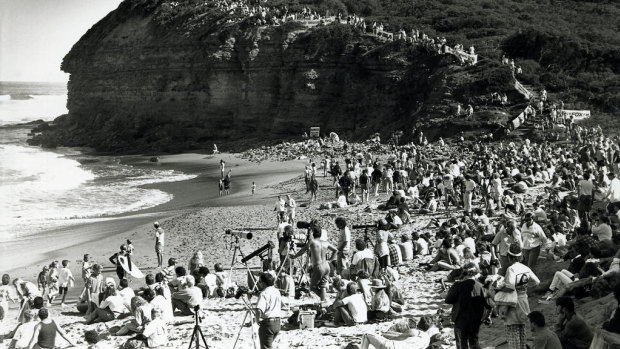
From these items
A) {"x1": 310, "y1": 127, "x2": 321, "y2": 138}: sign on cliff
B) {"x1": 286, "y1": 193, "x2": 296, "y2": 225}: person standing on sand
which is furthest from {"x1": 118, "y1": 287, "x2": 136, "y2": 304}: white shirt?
{"x1": 310, "y1": 127, "x2": 321, "y2": 138}: sign on cliff

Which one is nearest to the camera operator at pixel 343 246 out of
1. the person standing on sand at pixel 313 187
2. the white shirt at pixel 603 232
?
the white shirt at pixel 603 232

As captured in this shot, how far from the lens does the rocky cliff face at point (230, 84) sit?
48.2 m

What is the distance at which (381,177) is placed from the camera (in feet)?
82.8

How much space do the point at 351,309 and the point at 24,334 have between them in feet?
16.2

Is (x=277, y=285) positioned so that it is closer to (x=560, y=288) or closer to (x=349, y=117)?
(x=560, y=288)

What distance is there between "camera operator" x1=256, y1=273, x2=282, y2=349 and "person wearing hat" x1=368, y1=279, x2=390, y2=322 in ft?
8.91

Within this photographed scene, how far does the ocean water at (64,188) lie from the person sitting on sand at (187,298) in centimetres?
1366

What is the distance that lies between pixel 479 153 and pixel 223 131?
2860cm

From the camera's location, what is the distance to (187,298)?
37.6 feet

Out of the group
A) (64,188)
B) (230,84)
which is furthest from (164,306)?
(230,84)

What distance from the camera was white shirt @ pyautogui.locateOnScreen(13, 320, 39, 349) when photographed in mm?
9430

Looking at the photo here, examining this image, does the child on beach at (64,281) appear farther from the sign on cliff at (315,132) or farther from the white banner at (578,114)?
the sign on cliff at (315,132)

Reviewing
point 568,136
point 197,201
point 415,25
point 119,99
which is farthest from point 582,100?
point 119,99

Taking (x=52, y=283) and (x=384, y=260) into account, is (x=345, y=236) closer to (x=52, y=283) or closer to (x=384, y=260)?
(x=384, y=260)
